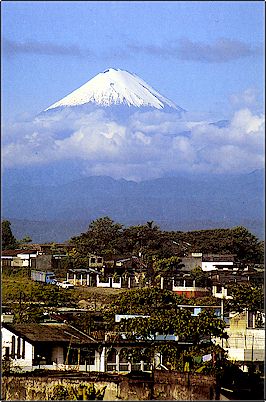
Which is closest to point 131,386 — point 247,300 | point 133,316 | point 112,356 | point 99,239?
point 112,356

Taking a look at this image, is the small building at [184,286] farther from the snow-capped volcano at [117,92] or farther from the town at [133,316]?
the snow-capped volcano at [117,92]

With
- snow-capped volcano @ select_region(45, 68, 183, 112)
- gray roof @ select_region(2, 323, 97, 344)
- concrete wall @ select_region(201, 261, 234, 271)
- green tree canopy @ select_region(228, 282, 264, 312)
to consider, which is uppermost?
snow-capped volcano @ select_region(45, 68, 183, 112)

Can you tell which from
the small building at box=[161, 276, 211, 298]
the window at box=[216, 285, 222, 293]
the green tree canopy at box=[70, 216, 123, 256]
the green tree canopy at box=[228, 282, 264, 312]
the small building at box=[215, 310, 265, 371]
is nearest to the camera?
the small building at box=[215, 310, 265, 371]

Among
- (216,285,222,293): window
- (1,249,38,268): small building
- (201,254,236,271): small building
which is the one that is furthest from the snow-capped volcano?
(201,254,236,271): small building

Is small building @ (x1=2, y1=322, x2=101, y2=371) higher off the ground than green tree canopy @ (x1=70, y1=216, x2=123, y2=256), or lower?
lower

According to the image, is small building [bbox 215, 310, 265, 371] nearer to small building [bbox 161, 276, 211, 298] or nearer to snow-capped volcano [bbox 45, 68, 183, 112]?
snow-capped volcano [bbox 45, 68, 183, 112]

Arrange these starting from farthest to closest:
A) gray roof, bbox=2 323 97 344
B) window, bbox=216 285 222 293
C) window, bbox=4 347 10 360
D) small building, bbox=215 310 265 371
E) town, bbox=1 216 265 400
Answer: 1. window, bbox=216 285 222 293
2. small building, bbox=215 310 265 371
3. gray roof, bbox=2 323 97 344
4. window, bbox=4 347 10 360
5. town, bbox=1 216 265 400

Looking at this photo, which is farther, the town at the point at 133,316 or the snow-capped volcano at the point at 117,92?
the snow-capped volcano at the point at 117,92

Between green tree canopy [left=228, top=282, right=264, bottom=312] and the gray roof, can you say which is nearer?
the gray roof

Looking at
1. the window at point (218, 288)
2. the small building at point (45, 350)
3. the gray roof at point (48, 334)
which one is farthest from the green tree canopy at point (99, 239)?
the small building at point (45, 350)
